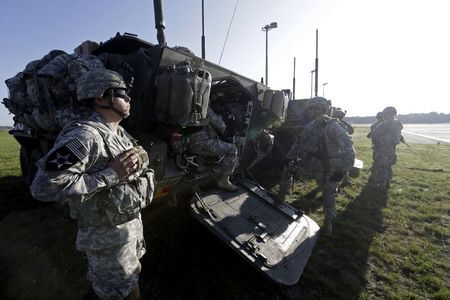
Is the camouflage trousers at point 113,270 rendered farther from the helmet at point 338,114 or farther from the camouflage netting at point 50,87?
the helmet at point 338,114

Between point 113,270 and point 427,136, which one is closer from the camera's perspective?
point 113,270

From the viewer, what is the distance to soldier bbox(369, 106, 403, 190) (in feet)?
21.6

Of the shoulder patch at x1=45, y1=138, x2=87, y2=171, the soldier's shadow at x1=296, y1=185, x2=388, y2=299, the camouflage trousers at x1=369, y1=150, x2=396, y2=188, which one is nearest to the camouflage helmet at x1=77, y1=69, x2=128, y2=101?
the shoulder patch at x1=45, y1=138, x2=87, y2=171

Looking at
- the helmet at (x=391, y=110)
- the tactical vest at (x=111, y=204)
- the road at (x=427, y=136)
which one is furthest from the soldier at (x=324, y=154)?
the road at (x=427, y=136)

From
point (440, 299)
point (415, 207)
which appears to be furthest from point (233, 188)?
point (415, 207)

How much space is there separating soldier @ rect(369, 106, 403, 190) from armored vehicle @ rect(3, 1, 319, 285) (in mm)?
3730

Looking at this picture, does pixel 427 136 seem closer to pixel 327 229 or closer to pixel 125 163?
pixel 327 229

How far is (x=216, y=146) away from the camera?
4016 millimetres

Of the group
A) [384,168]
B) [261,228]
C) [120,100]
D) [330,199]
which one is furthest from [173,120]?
[384,168]

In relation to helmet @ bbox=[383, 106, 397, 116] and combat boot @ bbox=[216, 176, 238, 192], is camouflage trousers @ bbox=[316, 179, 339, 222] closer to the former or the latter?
combat boot @ bbox=[216, 176, 238, 192]

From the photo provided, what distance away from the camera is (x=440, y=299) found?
2.78 m

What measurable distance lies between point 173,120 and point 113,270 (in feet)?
5.00

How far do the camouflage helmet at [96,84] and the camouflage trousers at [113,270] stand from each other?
0.99 meters

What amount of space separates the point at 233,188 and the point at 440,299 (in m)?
2.66
